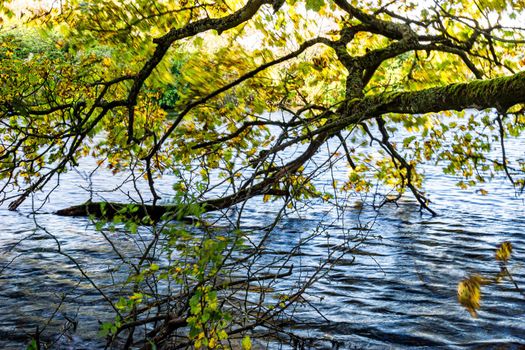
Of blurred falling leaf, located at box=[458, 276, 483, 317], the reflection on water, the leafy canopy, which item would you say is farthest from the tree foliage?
blurred falling leaf, located at box=[458, 276, 483, 317]

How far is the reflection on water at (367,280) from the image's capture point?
8.61 metres

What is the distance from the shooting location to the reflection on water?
339 inches

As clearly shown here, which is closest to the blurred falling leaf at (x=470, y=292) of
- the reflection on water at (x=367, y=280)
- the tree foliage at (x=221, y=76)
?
the reflection on water at (x=367, y=280)

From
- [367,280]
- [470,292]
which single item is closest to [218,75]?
[367,280]

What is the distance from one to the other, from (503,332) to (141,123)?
23.6ft

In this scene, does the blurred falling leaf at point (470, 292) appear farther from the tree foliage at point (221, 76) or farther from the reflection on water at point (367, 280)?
the tree foliage at point (221, 76)

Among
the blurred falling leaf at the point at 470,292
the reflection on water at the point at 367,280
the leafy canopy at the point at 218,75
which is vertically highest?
the leafy canopy at the point at 218,75

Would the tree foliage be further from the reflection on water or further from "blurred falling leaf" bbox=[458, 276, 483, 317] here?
"blurred falling leaf" bbox=[458, 276, 483, 317]

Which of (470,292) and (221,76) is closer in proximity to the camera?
(470,292)

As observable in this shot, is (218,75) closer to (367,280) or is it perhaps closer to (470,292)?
(367,280)

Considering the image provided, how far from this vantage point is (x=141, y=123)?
11867 millimetres

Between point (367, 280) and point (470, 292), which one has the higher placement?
point (470, 292)

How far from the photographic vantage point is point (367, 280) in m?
11.3

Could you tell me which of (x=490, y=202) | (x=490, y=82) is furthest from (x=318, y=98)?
(x=490, y=202)
